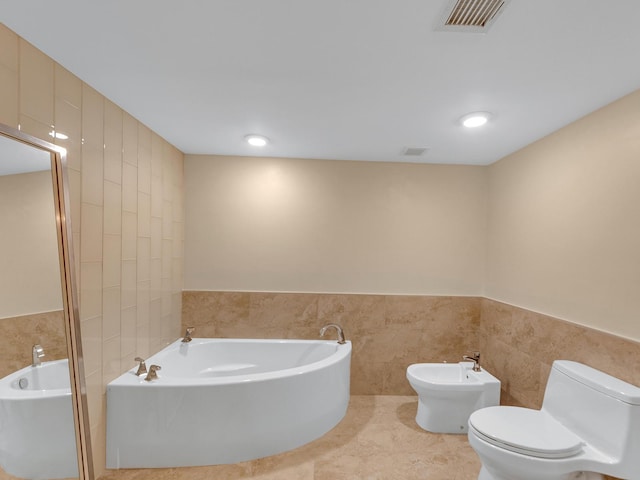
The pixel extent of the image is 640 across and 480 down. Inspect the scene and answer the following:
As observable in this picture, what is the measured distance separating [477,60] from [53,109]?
2024 millimetres

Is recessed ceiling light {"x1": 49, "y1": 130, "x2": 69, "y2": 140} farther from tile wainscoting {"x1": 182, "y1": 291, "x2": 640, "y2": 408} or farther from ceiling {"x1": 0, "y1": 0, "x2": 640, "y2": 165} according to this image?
tile wainscoting {"x1": 182, "y1": 291, "x2": 640, "y2": 408}

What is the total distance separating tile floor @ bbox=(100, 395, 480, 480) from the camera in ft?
6.79

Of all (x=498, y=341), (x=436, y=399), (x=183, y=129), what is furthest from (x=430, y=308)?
(x=183, y=129)

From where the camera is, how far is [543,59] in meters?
1.47

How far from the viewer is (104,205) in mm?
1998

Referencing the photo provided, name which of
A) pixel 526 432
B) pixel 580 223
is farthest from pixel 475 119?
pixel 526 432

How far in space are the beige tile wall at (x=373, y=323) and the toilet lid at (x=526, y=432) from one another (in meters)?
1.15

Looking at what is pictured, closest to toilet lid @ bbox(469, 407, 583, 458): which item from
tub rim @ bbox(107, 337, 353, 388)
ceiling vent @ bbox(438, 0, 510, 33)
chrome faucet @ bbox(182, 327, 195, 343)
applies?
tub rim @ bbox(107, 337, 353, 388)

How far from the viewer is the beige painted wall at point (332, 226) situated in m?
3.18

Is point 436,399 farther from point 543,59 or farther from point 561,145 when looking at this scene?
point 543,59

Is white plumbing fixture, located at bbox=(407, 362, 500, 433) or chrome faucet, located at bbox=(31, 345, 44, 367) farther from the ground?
chrome faucet, located at bbox=(31, 345, 44, 367)

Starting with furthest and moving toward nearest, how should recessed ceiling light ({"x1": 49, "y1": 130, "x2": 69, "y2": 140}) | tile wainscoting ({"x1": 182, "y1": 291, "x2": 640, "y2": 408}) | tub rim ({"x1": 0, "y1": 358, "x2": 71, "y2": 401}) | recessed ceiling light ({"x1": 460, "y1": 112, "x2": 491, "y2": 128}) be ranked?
tile wainscoting ({"x1": 182, "y1": 291, "x2": 640, "y2": 408}), recessed ceiling light ({"x1": 460, "y1": 112, "x2": 491, "y2": 128}), recessed ceiling light ({"x1": 49, "y1": 130, "x2": 69, "y2": 140}), tub rim ({"x1": 0, "y1": 358, "x2": 71, "y2": 401})

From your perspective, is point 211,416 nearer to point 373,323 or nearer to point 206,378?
point 206,378

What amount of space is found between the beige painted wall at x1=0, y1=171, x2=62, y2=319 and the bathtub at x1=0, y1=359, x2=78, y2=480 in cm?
30
